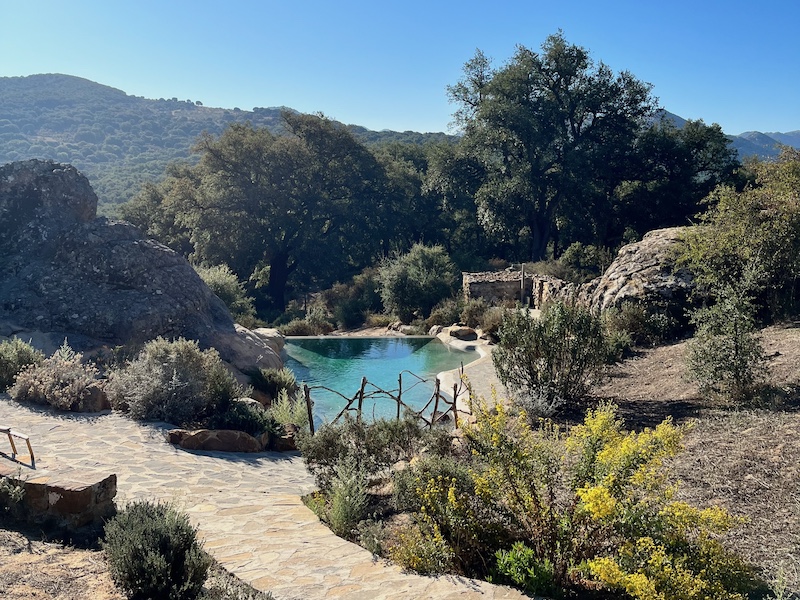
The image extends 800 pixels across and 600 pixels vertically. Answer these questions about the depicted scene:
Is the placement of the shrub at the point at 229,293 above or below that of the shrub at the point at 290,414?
above

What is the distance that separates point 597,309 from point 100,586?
36.5 ft

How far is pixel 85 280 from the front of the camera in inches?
440

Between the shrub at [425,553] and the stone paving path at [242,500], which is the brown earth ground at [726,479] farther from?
the shrub at [425,553]

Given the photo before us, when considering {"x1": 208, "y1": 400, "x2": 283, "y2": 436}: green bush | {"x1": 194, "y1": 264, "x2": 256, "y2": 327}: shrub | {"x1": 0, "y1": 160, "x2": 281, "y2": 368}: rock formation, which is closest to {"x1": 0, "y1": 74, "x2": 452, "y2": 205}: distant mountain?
{"x1": 194, "y1": 264, "x2": 256, "y2": 327}: shrub

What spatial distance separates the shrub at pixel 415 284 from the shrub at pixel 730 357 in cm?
1583

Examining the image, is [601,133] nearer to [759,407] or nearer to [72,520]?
[759,407]

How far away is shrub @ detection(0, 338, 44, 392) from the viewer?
8.30 metres

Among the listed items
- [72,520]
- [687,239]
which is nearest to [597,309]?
[687,239]

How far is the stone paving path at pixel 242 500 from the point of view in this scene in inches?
144

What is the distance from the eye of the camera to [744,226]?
10.6 metres

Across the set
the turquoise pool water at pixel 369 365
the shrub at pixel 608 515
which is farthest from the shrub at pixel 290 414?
the shrub at pixel 608 515

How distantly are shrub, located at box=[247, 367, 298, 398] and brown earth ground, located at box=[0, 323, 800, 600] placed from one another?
5.43 metres

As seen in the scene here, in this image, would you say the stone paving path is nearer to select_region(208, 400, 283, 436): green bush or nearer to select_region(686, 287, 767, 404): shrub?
select_region(208, 400, 283, 436): green bush

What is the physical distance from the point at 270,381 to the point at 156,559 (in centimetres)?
761
